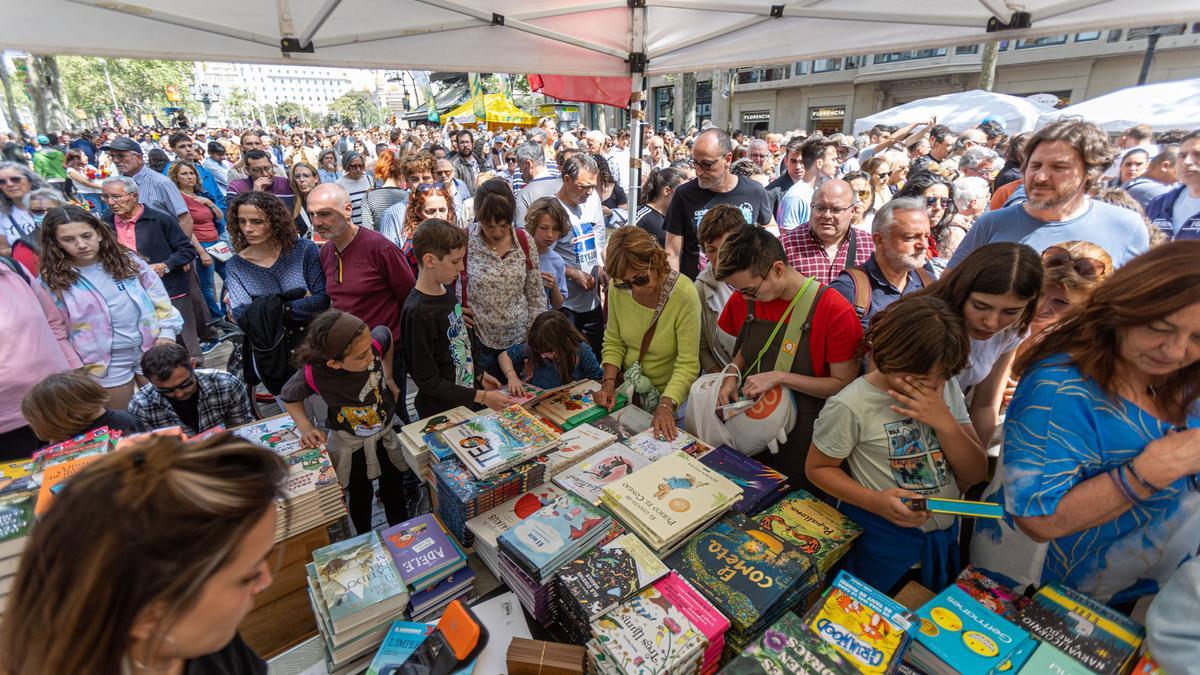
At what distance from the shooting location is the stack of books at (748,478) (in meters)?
1.78

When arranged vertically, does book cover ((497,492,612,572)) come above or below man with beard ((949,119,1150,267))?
below

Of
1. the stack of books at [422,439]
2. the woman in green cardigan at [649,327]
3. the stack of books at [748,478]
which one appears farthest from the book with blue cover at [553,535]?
the woman in green cardigan at [649,327]

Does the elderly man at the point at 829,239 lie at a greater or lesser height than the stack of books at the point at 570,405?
greater

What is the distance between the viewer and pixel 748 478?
1880 mm

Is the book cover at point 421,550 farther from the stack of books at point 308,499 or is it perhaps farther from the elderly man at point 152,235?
the elderly man at point 152,235

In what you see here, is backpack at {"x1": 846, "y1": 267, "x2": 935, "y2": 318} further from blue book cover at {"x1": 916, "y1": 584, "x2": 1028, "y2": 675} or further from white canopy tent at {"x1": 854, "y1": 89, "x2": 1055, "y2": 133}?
white canopy tent at {"x1": 854, "y1": 89, "x2": 1055, "y2": 133}

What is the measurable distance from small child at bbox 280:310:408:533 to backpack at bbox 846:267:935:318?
2.32 metres

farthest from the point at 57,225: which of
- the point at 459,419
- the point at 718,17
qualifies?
the point at 718,17

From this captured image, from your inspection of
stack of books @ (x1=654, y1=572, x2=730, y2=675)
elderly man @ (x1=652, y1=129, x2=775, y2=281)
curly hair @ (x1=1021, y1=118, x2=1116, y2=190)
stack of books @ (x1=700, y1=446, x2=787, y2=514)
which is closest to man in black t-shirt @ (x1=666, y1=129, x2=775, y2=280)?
elderly man @ (x1=652, y1=129, x2=775, y2=281)

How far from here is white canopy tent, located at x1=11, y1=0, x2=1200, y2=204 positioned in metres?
2.77

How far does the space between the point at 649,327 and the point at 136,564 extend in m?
2.08

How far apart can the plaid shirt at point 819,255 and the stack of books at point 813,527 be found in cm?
174

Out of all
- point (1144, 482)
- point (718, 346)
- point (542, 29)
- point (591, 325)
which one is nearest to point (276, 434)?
point (718, 346)

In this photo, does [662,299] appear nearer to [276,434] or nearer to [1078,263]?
[1078,263]
